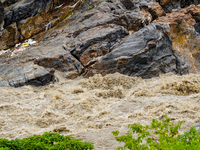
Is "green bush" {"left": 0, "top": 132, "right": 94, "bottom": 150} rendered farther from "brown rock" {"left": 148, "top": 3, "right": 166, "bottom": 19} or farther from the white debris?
"brown rock" {"left": 148, "top": 3, "right": 166, "bottom": 19}

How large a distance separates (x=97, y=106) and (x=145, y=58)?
5485mm

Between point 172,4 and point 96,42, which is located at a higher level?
point 172,4

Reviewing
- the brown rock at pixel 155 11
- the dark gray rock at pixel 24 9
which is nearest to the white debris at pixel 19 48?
the dark gray rock at pixel 24 9

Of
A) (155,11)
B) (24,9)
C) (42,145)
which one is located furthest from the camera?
(24,9)

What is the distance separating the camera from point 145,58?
12.4 m

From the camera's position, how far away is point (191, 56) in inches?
551

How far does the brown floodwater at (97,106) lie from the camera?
6.74 m

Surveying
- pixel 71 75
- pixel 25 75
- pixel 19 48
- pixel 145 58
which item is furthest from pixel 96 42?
pixel 19 48

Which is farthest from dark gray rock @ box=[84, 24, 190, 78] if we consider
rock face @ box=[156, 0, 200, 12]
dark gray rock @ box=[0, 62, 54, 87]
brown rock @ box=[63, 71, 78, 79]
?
rock face @ box=[156, 0, 200, 12]

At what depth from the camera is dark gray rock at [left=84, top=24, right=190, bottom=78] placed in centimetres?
1248

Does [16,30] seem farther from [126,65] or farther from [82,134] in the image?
[82,134]

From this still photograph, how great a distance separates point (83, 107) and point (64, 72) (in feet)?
16.2

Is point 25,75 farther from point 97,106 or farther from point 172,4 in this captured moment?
point 172,4

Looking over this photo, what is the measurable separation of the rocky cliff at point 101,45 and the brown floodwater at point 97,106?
84 centimetres
